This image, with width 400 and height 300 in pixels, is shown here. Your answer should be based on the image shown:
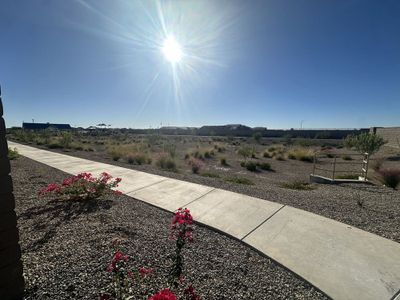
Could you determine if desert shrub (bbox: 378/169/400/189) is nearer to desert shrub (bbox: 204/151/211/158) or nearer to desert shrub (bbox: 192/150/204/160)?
desert shrub (bbox: 192/150/204/160)

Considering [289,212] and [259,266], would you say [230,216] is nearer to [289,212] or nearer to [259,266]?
[289,212]

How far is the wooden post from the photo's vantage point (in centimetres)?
209

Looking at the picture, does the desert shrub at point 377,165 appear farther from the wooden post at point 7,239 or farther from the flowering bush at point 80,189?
the wooden post at point 7,239

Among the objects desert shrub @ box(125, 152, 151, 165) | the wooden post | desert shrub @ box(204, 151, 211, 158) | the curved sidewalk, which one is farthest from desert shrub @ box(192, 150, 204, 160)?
the wooden post

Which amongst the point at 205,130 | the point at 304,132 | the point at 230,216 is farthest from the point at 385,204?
the point at 205,130

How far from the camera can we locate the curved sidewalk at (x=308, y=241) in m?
2.95

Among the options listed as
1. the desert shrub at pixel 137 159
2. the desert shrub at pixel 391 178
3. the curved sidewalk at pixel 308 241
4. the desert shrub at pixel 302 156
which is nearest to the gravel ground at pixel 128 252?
the curved sidewalk at pixel 308 241

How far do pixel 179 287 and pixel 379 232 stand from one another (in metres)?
3.89

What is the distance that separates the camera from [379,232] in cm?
435

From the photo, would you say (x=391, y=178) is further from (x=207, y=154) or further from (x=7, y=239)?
(x=207, y=154)

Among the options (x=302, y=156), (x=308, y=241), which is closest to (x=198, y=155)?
(x=302, y=156)

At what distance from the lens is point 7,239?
2162 mm

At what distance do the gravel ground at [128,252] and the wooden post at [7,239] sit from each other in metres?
0.41

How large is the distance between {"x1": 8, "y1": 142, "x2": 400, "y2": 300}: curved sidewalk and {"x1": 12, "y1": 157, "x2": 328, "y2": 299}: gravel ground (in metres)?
0.27
